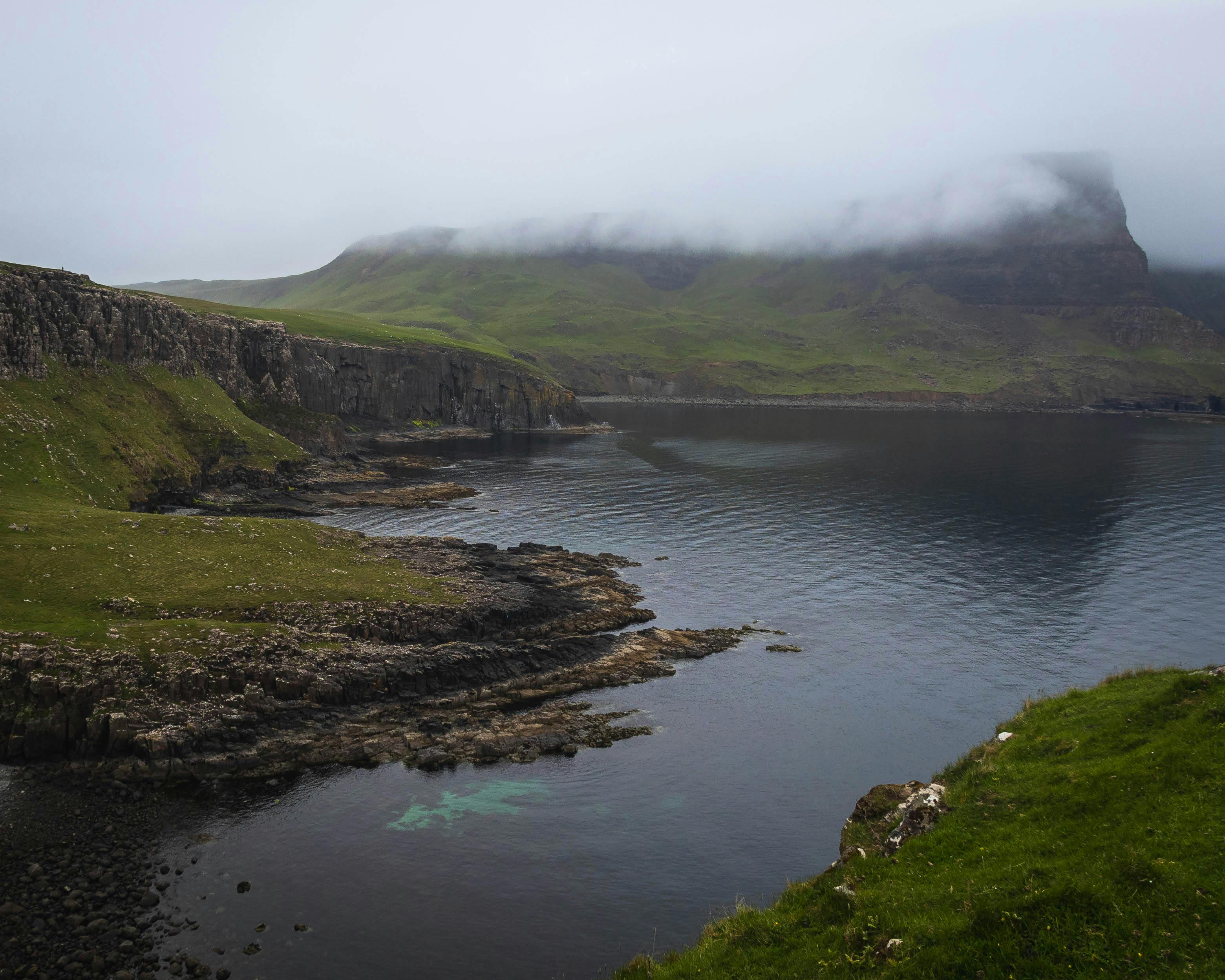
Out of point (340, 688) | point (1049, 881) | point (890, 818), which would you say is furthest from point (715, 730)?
point (1049, 881)

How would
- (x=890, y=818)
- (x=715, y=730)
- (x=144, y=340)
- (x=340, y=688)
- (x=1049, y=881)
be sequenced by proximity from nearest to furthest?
(x=1049, y=881)
(x=890, y=818)
(x=340, y=688)
(x=715, y=730)
(x=144, y=340)

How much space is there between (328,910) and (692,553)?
65035mm

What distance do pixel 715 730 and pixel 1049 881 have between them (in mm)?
33778

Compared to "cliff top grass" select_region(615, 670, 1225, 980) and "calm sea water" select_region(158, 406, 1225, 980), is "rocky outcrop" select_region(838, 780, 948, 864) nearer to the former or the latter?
"cliff top grass" select_region(615, 670, 1225, 980)

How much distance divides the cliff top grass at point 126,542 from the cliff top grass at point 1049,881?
141 ft

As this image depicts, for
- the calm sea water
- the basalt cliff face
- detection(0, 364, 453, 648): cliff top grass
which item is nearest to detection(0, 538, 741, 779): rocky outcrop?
Answer: detection(0, 364, 453, 648): cliff top grass

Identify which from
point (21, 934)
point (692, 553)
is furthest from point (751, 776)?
point (692, 553)

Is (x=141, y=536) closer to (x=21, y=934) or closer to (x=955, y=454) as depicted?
(x=21, y=934)

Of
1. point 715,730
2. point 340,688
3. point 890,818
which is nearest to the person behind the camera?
point 890,818

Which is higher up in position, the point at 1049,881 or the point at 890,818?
the point at 1049,881

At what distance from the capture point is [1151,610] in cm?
7456

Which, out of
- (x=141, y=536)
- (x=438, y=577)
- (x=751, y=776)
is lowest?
(x=751, y=776)

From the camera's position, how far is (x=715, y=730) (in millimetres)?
53125

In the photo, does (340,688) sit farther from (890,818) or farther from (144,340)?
(144,340)
